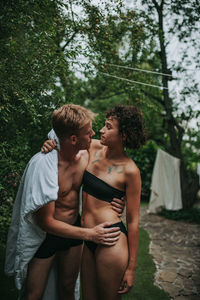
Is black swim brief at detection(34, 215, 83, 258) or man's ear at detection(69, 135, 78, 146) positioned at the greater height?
man's ear at detection(69, 135, 78, 146)

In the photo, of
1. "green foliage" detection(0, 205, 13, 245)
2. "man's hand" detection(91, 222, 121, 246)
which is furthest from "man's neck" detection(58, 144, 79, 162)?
"green foliage" detection(0, 205, 13, 245)

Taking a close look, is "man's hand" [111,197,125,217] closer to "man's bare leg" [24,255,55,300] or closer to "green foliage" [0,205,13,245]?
"man's bare leg" [24,255,55,300]

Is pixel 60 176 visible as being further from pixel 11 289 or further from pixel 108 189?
pixel 11 289

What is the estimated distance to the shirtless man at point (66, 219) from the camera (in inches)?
70.5

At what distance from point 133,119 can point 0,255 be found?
10.9ft

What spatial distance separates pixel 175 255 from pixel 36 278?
4.18 m

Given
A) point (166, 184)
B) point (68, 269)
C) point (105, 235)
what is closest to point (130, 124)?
point (105, 235)

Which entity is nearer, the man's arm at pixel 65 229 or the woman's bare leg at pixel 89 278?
the man's arm at pixel 65 229

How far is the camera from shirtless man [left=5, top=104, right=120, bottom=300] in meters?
1.79

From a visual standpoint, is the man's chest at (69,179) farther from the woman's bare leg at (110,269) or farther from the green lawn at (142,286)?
the green lawn at (142,286)

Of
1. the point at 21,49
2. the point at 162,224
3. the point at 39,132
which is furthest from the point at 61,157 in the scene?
the point at 162,224

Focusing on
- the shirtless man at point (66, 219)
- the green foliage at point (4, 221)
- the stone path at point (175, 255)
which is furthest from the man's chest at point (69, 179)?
the stone path at point (175, 255)

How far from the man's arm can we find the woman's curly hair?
725mm

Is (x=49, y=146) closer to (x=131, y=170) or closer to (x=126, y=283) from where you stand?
(x=131, y=170)
